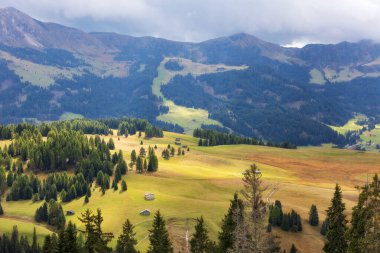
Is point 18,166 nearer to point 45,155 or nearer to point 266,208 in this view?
point 45,155

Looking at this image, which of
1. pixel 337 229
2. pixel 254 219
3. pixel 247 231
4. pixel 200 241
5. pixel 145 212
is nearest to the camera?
pixel 254 219

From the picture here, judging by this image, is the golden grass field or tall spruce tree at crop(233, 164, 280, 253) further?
the golden grass field

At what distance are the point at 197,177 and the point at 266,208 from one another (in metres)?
134

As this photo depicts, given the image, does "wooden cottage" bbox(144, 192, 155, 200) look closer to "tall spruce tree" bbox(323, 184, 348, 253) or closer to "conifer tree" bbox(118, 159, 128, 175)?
"conifer tree" bbox(118, 159, 128, 175)

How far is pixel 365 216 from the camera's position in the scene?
4419 cm

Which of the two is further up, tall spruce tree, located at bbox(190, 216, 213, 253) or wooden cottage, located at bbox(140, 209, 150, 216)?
tall spruce tree, located at bbox(190, 216, 213, 253)

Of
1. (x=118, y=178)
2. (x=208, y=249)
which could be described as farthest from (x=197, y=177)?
(x=208, y=249)

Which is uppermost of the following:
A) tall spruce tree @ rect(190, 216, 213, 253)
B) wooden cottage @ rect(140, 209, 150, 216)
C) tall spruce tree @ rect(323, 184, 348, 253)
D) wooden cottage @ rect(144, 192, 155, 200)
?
tall spruce tree @ rect(323, 184, 348, 253)

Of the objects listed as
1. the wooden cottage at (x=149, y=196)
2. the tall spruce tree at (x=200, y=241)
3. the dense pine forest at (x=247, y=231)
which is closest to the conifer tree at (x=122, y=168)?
the wooden cottage at (x=149, y=196)

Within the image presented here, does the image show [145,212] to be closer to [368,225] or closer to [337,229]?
[337,229]

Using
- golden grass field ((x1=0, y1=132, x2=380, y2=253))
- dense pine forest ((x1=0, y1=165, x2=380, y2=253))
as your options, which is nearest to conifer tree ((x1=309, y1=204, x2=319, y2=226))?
dense pine forest ((x1=0, y1=165, x2=380, y2=253))

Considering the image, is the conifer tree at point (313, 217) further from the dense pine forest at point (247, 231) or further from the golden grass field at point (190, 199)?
the golden grass field at point (190, 199)

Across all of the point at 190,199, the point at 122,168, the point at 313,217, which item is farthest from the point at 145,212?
the point at 122,168

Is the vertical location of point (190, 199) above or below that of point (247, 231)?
below
